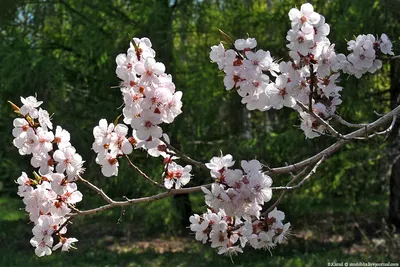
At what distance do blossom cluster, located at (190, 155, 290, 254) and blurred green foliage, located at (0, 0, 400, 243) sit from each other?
4.83 m

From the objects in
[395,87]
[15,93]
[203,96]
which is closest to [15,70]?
[15,93]

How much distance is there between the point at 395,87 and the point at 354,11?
3.83 ft

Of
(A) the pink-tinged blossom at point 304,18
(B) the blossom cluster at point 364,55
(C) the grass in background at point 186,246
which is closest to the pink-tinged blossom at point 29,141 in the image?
(A) the pink-tinged blossom at point 304,18

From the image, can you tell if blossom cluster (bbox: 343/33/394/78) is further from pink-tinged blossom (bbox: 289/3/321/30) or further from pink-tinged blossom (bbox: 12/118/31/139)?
pink-tinged blossom (bbox: 12/118/31/139)

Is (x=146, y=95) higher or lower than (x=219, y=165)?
higher

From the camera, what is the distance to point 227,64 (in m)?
1.95

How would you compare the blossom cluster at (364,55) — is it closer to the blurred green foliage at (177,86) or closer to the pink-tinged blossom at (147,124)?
the pink-tinged blossom at (147,124)

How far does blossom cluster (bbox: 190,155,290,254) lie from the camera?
1830mm

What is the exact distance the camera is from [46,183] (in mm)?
2045

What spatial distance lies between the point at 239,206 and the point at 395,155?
17.5ft

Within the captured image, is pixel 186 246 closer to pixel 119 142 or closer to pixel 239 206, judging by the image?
pixel 119 142

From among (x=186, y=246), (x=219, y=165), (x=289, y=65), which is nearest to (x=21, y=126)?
(x=219, y=165)

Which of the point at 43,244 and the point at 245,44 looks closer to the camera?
the point at 245,44

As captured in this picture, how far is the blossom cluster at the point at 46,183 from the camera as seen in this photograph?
6.66 feet
